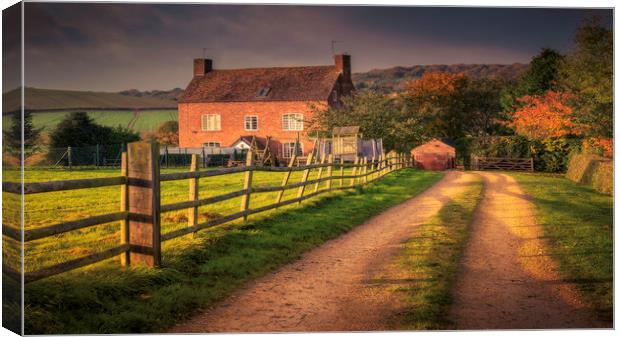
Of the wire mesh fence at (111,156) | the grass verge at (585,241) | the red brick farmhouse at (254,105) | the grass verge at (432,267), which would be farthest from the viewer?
the red brick farmhouse at (254,105)

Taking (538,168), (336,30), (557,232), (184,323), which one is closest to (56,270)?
(184,323)

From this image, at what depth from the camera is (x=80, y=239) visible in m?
8.46

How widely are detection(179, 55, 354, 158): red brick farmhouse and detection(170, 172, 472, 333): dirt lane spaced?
102 ft

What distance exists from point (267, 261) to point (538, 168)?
55.2 feet

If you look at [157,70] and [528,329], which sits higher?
[157,70]

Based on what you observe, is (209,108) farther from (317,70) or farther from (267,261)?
(267,261)

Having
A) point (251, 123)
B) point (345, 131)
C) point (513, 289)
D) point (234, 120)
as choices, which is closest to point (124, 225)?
point (513, 289)

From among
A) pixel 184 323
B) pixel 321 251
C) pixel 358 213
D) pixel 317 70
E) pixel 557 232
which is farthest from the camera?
pixel 317 70

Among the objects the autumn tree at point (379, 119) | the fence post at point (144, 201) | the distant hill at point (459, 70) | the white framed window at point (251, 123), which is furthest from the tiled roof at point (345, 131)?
the fence post at point (144, 201)

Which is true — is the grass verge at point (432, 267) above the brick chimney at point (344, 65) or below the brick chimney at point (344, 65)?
below

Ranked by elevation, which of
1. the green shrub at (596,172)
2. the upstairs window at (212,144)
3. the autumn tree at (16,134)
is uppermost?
the upstairs window at (212,144)

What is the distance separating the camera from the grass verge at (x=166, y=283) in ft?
16.6

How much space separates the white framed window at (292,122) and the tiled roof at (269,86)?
115 centimetres

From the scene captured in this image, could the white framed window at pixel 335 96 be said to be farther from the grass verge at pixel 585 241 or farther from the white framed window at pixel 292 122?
the grass verge at pixel 585 241
